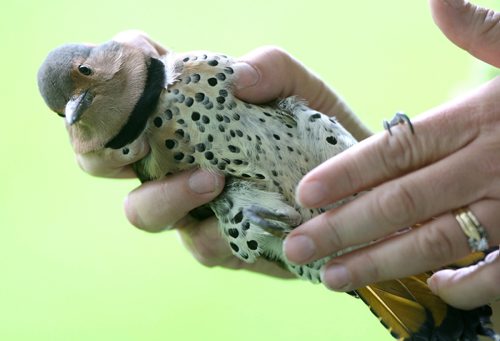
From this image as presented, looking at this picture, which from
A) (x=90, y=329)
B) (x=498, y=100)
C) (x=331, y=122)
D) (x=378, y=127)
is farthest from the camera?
(x=378, y=127)

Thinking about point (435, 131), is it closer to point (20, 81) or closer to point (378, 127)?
point (378, 127)

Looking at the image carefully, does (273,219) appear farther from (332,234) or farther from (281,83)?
(281,83)

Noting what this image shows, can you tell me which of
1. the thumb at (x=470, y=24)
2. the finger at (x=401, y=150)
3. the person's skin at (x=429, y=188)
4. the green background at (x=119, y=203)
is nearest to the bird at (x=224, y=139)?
the person's skin at (x=429, y=188)

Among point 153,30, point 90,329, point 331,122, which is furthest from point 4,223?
point 331,122

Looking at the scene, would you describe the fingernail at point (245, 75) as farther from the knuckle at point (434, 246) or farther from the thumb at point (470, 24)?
the knuckle at point (434, 246)

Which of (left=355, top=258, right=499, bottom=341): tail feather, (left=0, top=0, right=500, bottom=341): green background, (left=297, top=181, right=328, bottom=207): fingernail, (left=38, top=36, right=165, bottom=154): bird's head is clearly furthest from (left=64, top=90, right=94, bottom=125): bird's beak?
(left=0, top=0, right=500, bottom=341): green background

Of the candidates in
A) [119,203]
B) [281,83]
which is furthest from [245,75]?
[119,203]
